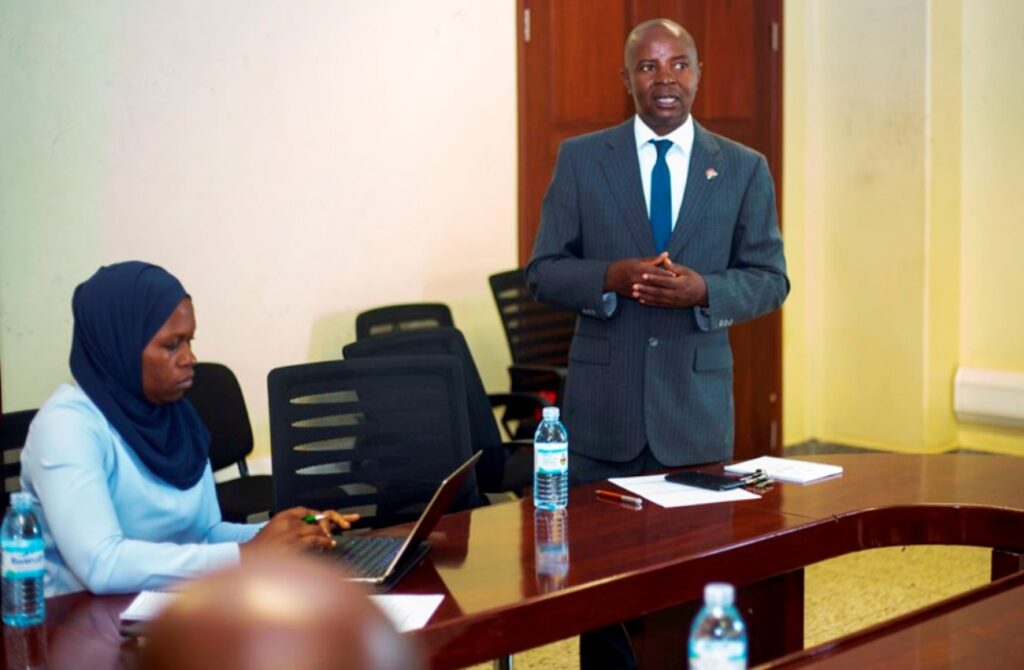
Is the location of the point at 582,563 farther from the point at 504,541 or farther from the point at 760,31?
the point at 760,31

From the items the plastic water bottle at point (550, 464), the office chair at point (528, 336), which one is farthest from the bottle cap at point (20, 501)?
the office chair at point (528, 336)

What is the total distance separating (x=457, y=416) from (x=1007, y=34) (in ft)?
13.0

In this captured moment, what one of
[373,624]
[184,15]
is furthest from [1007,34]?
[373,624]

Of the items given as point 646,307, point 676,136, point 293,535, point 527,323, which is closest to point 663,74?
point 676,136

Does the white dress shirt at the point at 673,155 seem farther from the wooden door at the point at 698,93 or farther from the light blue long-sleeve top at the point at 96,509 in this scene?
the wooden door at the point at 698,93

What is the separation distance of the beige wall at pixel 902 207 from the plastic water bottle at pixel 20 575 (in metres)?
4.66

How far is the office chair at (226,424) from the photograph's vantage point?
408 centimetres

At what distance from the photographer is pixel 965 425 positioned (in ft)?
20.2

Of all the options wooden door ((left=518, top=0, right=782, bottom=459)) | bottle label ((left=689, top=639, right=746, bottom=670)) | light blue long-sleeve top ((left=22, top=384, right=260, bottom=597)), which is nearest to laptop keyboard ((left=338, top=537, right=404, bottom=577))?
light blue long-sleeve top ((left=22, top=384, right=260, bottom=597))

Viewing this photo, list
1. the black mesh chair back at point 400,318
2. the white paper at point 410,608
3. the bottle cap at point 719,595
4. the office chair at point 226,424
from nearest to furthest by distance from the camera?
the bottle cap at point 719,595, the white paper at point 410,608, the office chair at point 226,424, the black mesh chair back at point 400,318

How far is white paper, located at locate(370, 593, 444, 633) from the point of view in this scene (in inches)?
82.7

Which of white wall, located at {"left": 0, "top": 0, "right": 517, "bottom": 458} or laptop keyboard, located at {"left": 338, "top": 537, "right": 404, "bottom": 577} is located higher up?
white wall, located at {"left": 0, "top": 0, "right": 517, "bottom": 458}

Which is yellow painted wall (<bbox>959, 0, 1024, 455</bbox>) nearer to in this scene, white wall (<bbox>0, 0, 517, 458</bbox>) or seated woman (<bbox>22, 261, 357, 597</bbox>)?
white wall (<bbox>0, 0, 517, 458</bbox>)

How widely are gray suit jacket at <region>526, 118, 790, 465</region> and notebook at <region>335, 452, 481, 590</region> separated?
2.91 feet
